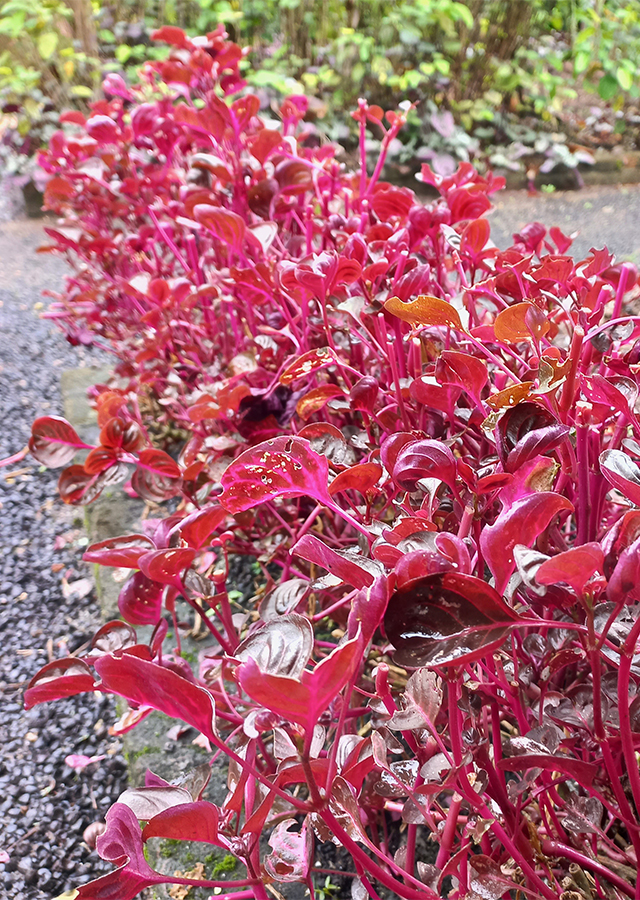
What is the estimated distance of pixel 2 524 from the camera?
156cm

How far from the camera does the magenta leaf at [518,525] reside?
336 millimetres

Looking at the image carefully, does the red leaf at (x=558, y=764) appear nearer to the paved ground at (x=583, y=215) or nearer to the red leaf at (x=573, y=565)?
the red leaf at (x=573, y=565)

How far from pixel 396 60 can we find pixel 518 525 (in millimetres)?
4376

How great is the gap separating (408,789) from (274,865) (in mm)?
119

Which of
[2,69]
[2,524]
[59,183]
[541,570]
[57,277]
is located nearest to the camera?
[541,570]

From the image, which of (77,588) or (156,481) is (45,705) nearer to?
(77,588)

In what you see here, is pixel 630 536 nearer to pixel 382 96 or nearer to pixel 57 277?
pixel 57 277

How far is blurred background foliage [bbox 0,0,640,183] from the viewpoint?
3861 millimetres

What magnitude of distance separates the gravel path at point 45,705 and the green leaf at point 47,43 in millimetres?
2733

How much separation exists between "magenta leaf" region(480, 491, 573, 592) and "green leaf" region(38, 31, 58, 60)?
4574mm

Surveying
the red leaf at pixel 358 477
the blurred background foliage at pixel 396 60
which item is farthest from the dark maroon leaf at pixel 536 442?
the blurred background foliage at pixel 396 60

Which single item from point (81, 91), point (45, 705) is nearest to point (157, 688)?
point (45, 705)

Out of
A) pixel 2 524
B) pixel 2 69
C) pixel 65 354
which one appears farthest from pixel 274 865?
pixel 2 69

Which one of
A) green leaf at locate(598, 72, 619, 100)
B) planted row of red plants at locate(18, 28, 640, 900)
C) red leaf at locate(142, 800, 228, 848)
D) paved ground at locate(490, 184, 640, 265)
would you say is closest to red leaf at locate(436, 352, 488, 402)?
planted row of red plants at locate(18, 28, 640, 900)
